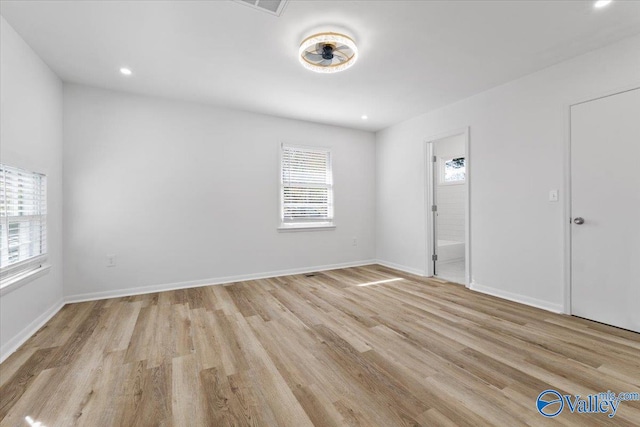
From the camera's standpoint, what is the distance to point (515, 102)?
320 cm

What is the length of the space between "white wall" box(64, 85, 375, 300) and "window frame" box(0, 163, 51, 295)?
1.68 ft

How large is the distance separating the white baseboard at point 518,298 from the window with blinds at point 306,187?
8.19 feet

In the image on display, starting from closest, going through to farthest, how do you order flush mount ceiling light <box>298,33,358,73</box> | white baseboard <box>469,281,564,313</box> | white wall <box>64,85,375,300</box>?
flush mount ceiling light <box>298,33,358,73</box> < white baseboard <box>469,281,564,313</box> < white wall <box>64,85,375,300</box>

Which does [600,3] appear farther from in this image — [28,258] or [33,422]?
[28,258]

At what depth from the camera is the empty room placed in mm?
1687

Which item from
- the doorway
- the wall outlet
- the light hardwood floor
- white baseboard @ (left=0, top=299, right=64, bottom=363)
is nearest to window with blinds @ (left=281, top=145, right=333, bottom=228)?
the light hardwood floor

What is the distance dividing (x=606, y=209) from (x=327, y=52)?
299cm

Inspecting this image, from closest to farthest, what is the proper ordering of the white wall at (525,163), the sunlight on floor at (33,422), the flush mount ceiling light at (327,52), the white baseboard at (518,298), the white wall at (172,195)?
the sunlight on floor at (33,422) < the flush mount ceiling light at (327,52) < the white wall at (525,163) < the white baseboard at (518,298) < the white wall at (172,195)

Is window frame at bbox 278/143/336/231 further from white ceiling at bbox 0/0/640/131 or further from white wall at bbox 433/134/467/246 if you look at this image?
white wall at bbox 433/134/467/246

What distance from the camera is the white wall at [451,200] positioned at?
20.4 feet

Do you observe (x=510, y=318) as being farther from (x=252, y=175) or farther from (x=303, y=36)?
(x=252, y=175)

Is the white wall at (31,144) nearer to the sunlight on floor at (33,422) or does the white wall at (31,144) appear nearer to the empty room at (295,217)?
the empty room at (295,217)

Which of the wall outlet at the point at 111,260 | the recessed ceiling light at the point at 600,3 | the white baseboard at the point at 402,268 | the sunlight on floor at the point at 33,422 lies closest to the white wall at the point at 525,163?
the recessed ceiling light at the point at 600,3

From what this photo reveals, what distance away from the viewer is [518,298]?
10.4 ft
